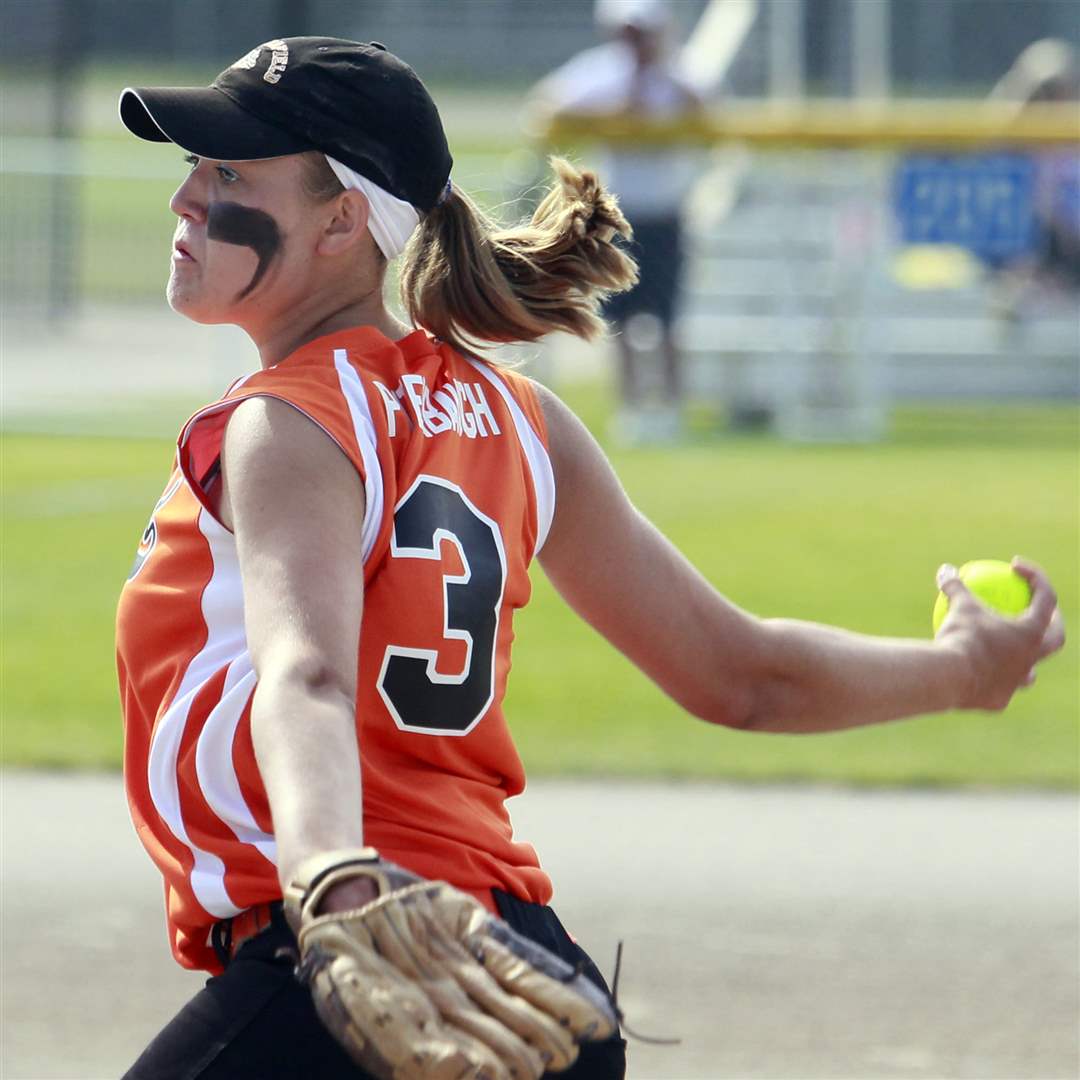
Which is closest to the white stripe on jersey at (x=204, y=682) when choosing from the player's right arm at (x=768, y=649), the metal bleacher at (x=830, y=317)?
the player's right arm at (x=768, y=649)

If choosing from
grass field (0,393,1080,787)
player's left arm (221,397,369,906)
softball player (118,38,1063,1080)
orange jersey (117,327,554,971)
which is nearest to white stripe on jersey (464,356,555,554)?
softball player (118,38,1063,1080)

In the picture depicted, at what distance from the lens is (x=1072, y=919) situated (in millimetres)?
5000

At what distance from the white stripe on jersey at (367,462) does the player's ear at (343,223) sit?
0.26 m

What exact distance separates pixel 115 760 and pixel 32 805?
1.64ft

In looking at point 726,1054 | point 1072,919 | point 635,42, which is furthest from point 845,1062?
point 635,42

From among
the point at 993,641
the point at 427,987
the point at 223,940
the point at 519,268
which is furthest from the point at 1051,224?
the point at 427,987

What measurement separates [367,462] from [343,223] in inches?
15.2

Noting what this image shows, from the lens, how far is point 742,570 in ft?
30.3

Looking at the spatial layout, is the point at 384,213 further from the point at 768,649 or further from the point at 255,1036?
the point at 255,1036

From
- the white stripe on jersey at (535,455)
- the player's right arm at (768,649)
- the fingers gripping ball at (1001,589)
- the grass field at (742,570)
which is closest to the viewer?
the white stripe on jersey at (535,455)

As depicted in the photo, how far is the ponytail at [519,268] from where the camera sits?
8.63 feet

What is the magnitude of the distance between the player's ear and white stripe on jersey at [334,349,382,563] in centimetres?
26

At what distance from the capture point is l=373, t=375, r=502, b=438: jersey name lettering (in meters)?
2.35

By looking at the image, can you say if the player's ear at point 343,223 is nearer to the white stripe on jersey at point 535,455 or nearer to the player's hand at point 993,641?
the white stripe on jersey at point 535,455
